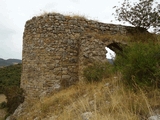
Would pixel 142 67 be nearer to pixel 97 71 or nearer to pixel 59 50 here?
pixel 97 71

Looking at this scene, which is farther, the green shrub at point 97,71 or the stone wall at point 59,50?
the stone wall at point 59,50

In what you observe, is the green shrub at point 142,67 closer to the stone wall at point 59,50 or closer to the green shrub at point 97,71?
the green shrub at point 97,71

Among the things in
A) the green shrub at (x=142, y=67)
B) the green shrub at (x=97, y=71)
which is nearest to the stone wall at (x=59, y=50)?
the green shrub at (x=97, y=71)

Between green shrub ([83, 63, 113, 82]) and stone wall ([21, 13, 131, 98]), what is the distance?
0.52m

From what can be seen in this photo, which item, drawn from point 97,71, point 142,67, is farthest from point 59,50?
point 142,67

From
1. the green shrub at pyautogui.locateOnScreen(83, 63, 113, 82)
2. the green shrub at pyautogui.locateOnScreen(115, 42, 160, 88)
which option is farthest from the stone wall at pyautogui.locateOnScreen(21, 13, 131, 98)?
Answer: the green shrub at pyautogui.locateOnScreen(115, 42, 160, 88)

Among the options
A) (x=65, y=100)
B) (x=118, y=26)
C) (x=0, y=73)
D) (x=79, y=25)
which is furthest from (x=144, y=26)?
(x=0, y=73)

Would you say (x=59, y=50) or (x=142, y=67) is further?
(x=59, y=50)

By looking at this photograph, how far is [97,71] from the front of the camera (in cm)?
709

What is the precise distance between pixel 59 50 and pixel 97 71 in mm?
2159

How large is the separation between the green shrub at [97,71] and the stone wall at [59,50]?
1.71 feet

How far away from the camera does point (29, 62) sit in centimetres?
902

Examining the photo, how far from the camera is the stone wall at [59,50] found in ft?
26.7

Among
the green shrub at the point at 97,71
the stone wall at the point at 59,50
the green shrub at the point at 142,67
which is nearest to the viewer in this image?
the green shrub at the point at 142,67
